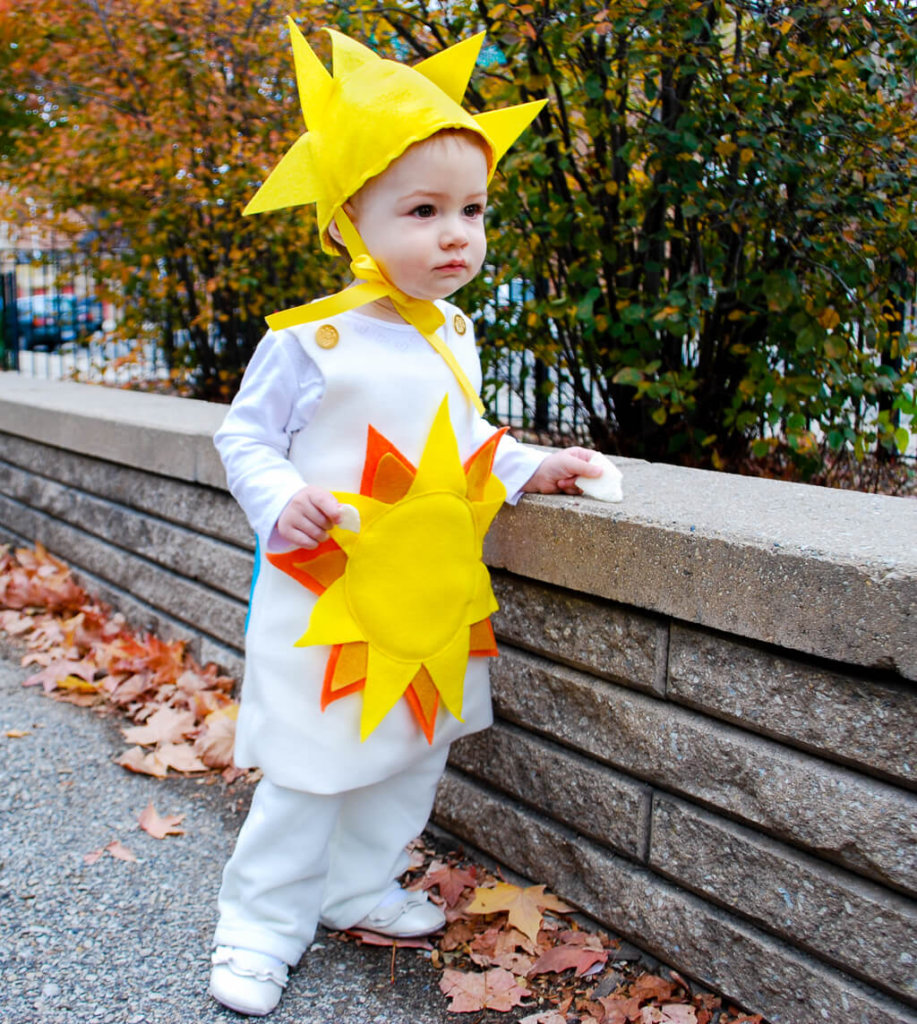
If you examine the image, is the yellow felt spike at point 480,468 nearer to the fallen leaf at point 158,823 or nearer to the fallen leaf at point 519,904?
the fallen leaf at point 519,904

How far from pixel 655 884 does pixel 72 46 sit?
562cm

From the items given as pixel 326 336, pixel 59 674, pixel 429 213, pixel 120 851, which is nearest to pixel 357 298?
pixel 326 336

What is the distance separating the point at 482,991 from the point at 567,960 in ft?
0.62

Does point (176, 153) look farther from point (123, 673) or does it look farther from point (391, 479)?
point (391, 479)

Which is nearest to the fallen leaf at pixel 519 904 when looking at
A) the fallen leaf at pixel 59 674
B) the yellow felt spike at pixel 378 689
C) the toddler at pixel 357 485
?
the toddler at pixel 357 485

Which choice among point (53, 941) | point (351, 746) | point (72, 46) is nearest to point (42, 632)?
point (53, 941)

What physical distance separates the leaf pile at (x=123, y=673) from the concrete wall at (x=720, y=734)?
36.1 inches

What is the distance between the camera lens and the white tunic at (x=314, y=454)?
1957mm

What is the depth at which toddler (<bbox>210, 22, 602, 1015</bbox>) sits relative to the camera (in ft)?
6.09

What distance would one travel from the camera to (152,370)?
738 centimetres

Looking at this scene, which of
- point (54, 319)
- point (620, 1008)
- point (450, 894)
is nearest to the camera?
point (620, 1008)

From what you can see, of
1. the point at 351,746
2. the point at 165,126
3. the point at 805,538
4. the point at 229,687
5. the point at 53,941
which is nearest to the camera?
the point at 805,538

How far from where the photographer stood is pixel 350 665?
6.49 feet

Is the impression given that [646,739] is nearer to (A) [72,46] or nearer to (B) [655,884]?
(B) [655,884]
